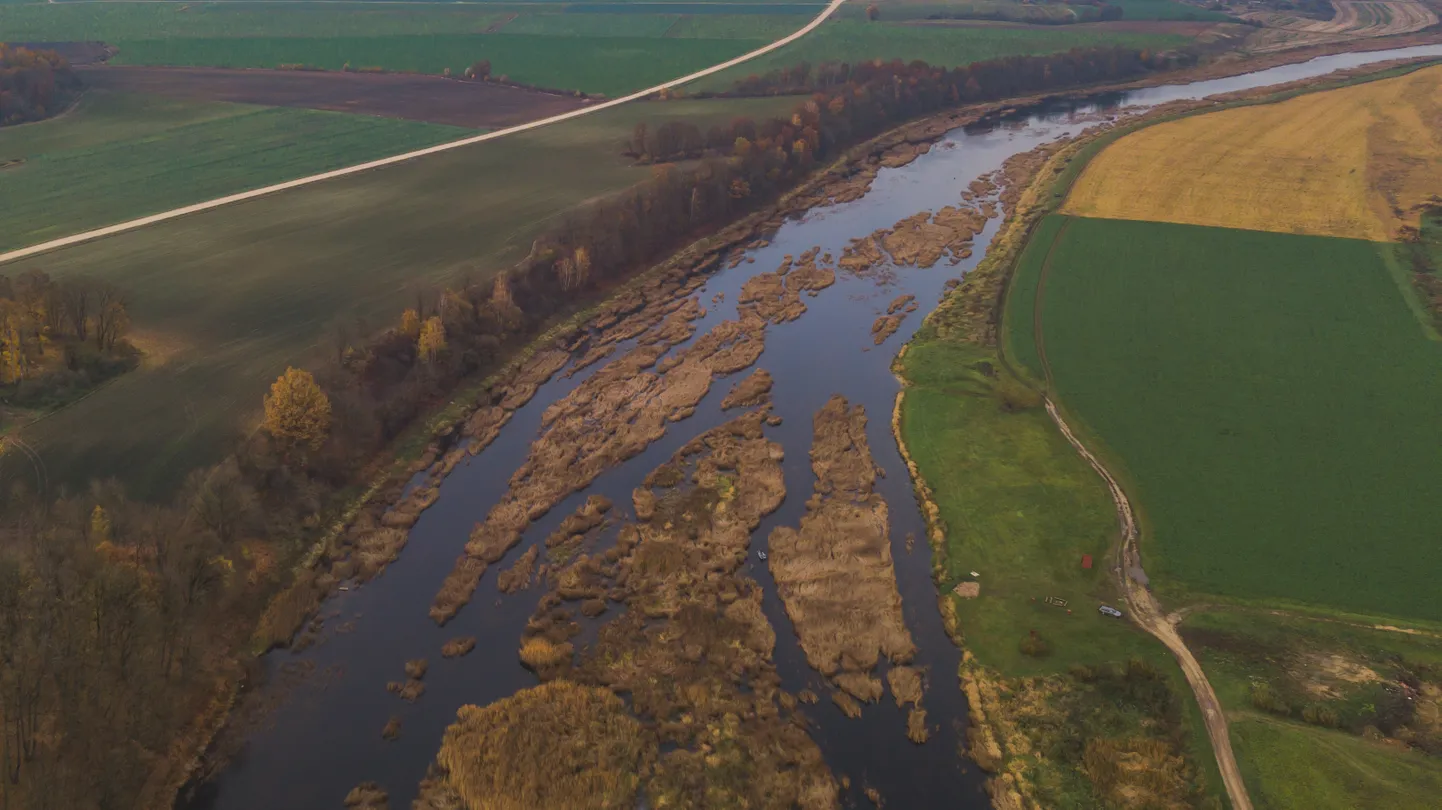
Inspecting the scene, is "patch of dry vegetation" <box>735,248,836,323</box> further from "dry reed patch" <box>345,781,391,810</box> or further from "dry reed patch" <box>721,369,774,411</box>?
"dry reed patch" <box>345,781,391,810</box>

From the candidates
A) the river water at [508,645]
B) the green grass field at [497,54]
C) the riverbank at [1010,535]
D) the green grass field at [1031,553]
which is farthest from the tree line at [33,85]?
the green grass field at [1031,553]

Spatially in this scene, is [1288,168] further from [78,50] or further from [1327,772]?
[78,50]

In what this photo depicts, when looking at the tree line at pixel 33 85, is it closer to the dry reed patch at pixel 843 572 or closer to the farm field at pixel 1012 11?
the dry reed patch at pixel 843 572

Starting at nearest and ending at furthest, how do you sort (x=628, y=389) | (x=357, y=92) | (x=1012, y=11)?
(x=628, y=389) → (x=357, y=92) → (x=1012, y=11)

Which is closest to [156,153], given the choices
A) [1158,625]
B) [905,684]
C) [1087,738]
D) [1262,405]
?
[905,684]

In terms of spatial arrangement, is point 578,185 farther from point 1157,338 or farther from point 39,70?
point 39,70

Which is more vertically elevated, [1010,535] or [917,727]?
[1010,535]

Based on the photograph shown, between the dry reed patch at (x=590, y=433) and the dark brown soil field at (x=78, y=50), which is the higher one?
the dark brown soil field at (x=78, y=50)
